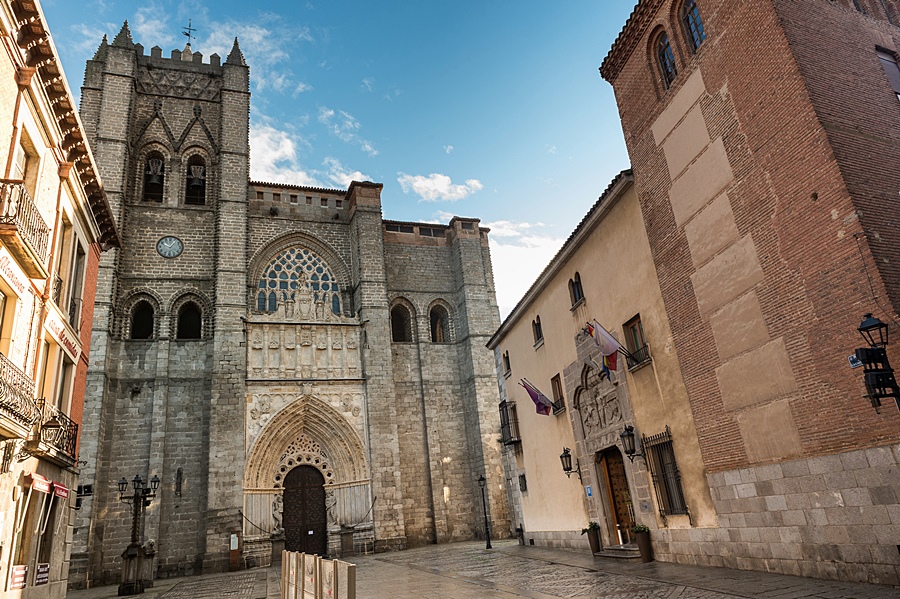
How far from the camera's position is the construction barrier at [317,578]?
479cm

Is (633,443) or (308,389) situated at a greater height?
(308,389)

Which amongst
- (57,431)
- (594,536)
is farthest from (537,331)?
(57,431)

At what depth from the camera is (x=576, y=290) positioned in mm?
15359

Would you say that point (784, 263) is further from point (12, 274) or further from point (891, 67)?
point (12, 274)

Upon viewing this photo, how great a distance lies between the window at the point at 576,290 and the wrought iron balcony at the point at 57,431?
11369mm

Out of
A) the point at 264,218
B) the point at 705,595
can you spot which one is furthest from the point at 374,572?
the point at 264,218

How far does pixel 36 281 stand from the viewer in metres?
10.4

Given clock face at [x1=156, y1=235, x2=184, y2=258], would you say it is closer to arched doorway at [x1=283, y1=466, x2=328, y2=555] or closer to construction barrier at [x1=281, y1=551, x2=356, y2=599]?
arched doorway at [x1=283, y1=466, x2=328, y2=555]

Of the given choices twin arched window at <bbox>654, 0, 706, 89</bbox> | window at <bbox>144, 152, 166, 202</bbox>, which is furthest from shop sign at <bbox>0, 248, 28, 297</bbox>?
window at <bbox>144, 152, 166, 202</bbox>

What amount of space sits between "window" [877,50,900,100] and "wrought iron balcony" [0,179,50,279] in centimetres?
1355

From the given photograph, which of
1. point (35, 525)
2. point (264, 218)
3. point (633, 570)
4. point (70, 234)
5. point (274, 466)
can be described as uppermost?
point (264, 218)

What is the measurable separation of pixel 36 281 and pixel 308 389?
13523 millimetres

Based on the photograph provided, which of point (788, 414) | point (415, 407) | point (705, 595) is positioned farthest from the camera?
point (415, 407)

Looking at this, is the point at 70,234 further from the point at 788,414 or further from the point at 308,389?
the point at 788,414
